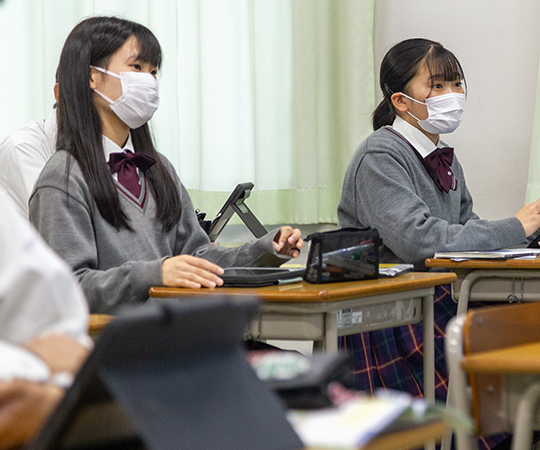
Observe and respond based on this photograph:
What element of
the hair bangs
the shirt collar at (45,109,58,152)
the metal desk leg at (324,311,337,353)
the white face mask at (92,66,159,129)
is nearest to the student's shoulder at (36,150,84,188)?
the white face mask at (92,66,159,129)

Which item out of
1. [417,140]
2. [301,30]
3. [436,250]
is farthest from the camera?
[301,30]

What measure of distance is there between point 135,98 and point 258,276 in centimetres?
77

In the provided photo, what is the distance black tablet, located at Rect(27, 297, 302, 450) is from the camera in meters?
0.65

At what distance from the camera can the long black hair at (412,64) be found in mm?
2953

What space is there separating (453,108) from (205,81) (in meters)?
1.29

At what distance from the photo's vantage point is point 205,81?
370 cm

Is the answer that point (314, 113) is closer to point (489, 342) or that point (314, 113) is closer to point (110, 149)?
point (110, 149)

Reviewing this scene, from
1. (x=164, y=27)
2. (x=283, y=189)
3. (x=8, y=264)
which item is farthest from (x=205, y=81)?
(x=8, y=264)

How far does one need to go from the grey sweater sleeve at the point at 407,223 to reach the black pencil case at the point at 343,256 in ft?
1.87

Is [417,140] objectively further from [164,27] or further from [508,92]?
[164,27]

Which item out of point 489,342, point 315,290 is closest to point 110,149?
point 315,290

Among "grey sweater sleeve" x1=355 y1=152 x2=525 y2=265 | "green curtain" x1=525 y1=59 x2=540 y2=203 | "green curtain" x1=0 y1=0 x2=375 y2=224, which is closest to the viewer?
"grey sweater sleeve" x1=355 y1=152 x2=525 y2=265

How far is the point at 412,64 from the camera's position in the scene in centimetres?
297

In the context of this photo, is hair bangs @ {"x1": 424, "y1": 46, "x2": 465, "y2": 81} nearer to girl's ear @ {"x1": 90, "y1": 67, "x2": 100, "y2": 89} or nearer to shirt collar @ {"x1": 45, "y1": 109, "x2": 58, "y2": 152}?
girl's ear @ {"x1": 90, "y1": 67, "x2": 100, "y2": 89}
